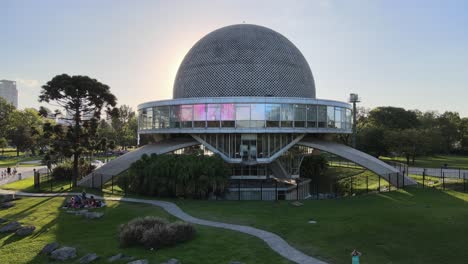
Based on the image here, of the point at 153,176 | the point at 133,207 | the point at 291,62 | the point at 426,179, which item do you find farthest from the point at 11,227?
the point at 426,179

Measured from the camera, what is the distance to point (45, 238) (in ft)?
48.5

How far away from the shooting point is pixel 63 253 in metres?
12.3

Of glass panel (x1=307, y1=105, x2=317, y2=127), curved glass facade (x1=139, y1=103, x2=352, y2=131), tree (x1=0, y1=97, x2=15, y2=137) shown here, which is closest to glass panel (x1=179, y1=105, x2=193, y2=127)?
curved glass facade (x1=139, y1=103, x2=352, y2=131)

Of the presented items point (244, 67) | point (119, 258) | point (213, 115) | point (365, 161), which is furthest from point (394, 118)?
point (119, 258)

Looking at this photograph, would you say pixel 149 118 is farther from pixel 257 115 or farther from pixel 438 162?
pixel 438 162

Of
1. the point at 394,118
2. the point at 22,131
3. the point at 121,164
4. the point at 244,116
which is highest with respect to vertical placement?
the point at 394,118

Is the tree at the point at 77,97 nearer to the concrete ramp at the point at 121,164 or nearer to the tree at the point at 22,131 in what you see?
the concrete ramp at the point at 121,164

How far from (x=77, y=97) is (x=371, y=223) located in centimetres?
2644

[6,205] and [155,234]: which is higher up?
[155,234]

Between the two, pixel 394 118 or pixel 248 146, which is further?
pixel 394 118

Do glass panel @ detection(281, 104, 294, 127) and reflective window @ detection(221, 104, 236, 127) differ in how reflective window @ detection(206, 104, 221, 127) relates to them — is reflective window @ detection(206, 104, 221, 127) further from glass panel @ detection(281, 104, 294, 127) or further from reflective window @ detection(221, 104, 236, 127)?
glass panel @ detection(281, 104, 294, 127)

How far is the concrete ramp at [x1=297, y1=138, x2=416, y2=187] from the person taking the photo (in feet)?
91.5

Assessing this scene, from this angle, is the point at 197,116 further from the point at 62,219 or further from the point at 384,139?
the point at 384,139

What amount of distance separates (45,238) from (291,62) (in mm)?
30132
